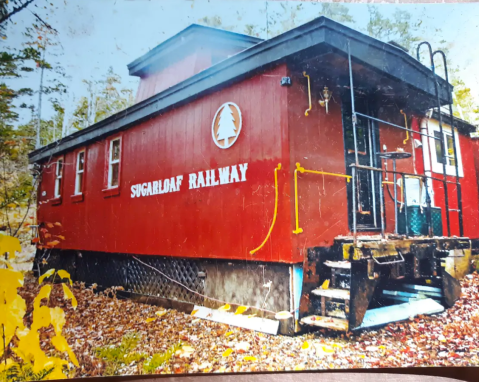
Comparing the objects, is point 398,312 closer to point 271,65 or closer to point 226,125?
point 226,125

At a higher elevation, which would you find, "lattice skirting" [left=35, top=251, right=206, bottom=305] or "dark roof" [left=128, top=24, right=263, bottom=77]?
"dark roof" [left=128, top=24, right=263, bottom=77]

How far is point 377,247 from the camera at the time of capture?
279cm

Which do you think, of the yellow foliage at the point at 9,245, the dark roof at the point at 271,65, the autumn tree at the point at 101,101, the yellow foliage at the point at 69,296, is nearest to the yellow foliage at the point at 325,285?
the dark roof at the point at 271,65

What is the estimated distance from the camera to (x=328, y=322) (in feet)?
8.50

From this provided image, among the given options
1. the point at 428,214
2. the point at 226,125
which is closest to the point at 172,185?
the point at 226,125

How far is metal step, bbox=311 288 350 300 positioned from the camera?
263 cm

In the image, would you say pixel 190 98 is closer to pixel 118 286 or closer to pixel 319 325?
pixel 118 286

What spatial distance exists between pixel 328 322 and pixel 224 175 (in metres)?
1.53

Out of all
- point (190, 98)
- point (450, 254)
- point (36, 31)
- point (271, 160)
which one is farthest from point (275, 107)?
point (450, 254)

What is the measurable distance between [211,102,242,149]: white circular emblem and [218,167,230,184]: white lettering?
20 cm

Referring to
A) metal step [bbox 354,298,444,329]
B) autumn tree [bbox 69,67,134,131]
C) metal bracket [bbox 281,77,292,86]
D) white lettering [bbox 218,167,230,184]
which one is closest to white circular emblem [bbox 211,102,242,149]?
white lettering [bbox 218,167,230,184]

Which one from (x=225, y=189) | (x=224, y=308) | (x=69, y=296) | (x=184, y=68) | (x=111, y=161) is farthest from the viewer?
(x=184, y=68)

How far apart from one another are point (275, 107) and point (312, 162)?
59 centimetres

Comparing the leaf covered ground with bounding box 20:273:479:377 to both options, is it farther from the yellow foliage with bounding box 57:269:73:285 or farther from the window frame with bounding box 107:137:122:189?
the window frame with bounding box 107:137:122:189
